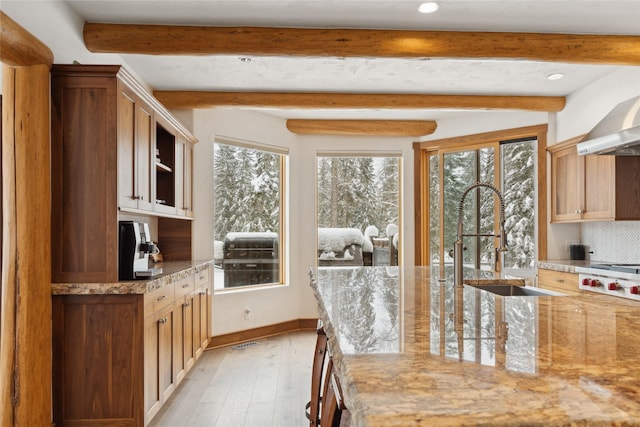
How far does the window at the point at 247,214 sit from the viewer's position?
5.31 m

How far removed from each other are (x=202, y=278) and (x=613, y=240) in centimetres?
393

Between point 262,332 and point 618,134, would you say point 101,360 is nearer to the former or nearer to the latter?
point 262,332

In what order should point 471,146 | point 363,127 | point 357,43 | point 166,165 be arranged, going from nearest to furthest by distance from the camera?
1. point 357,43
2. point 166,165
3. point 471,146
4. point 363,127

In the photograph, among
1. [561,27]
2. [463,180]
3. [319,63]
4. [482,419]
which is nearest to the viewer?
[482,419]

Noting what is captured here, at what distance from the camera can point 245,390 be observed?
369 centimetres

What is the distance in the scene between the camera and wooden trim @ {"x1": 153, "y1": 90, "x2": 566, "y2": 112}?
15.3 feet

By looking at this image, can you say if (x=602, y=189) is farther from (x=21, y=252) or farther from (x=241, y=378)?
(x=21, y=252)

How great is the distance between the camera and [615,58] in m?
3.38

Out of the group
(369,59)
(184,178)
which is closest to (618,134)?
(369,59)

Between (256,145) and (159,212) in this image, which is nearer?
(159,212)

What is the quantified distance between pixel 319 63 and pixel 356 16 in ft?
2.79

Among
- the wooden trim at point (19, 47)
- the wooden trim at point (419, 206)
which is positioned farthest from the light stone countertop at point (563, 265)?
the wooden trim at point (19, 47)

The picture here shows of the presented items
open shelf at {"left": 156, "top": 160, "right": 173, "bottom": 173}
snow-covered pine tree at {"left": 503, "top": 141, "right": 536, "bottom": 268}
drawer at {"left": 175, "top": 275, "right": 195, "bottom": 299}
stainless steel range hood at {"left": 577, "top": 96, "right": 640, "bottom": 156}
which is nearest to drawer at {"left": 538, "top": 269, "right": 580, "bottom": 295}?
snow-covered pine tree at {"left": 503, "top": 141, "right": 536, "bottom": 268}

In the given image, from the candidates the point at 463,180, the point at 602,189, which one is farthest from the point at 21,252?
the point at 463,180
